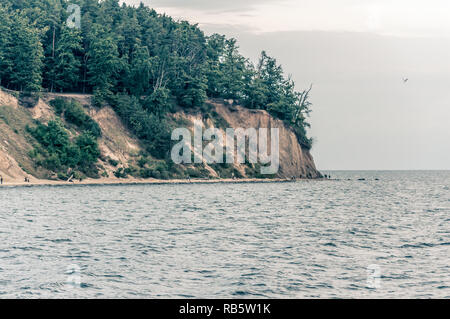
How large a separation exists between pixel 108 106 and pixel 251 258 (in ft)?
298

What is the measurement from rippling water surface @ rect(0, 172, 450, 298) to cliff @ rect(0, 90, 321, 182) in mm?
42032

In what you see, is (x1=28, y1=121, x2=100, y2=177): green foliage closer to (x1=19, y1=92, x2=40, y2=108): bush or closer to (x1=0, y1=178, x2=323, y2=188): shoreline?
(x1=0, y1=178, x2=323, y2=188): shoreline

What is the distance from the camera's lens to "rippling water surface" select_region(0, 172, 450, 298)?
19656mm

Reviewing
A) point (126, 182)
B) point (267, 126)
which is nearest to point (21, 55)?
point (126, 182)

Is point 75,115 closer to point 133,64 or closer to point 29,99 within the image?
point 29,99

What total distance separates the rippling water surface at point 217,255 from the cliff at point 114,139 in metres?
42.0

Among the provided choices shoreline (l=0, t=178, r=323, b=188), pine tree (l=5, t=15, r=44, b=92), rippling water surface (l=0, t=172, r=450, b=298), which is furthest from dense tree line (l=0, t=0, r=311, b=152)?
rippling water surface (l=0, t=172, r=450, b=298)

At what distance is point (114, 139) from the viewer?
350 ft

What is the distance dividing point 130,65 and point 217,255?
97922mm

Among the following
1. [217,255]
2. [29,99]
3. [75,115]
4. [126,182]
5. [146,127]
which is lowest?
[217,255]

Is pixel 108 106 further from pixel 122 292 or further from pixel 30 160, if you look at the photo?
pixel 122 292

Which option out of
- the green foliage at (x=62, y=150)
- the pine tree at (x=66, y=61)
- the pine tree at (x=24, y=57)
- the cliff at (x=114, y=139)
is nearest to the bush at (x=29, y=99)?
the cliff at (x=114, y=139)

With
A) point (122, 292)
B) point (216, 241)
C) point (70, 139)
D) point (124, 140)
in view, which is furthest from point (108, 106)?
point (122, 292)

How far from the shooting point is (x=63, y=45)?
110500 mm
